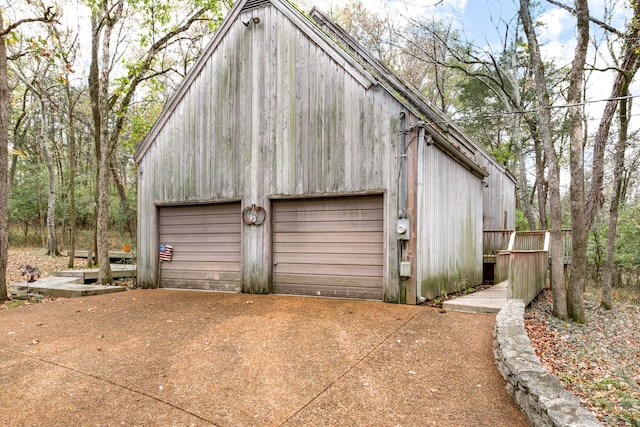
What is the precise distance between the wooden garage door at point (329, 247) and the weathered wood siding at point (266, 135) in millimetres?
238

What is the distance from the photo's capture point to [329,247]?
6.61 meters

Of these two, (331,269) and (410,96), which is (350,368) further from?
(410,96)

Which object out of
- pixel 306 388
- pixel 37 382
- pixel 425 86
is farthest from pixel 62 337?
pixel 425 86

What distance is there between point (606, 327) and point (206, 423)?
9.94 meters

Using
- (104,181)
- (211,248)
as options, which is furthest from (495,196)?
(104,181)

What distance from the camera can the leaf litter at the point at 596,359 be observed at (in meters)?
3.40

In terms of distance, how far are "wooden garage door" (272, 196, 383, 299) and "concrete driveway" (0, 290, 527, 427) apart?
32.4 inches

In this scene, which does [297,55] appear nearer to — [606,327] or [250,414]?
[250,414]

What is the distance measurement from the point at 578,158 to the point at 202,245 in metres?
7.88

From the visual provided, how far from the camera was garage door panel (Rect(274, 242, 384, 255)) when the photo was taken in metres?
6.24

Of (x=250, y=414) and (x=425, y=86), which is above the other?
(x=425, y=86)

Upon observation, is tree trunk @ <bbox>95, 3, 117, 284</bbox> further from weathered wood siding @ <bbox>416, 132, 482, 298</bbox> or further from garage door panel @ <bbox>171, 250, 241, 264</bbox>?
weathered wood siding @ <bbox>416, 132, 482, 298</bbox>

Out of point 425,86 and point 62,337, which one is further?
point 425,86

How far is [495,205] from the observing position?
12.2m
